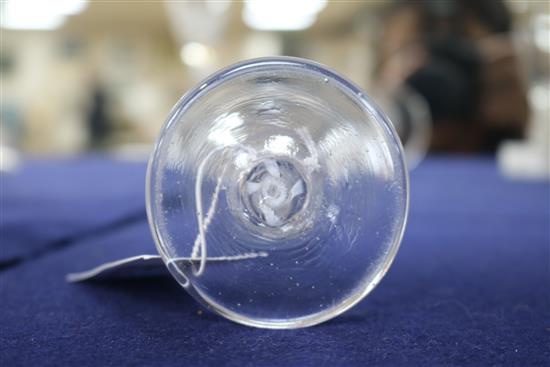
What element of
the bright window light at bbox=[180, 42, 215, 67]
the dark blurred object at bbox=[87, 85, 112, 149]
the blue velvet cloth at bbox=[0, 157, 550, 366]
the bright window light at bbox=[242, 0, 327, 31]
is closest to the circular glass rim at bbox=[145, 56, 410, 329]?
the blue velvet cloth at bbox=[0, 157, 550, 366]

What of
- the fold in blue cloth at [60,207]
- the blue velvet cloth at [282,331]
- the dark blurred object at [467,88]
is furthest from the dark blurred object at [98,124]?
the blue velvet cloth at [282,331]

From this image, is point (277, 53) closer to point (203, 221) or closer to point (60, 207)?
point (60, 207)

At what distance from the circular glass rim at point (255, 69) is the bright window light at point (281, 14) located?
560 centimetres

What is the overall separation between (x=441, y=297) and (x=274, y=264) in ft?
0.61

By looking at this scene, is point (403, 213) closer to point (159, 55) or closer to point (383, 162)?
point (383, 162)

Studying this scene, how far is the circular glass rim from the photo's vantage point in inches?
16.8

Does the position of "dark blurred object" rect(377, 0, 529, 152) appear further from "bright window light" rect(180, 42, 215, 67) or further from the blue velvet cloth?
the blue velvet cloth

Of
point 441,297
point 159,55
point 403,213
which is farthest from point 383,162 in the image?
point 159,55

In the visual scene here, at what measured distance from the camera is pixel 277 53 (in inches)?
278

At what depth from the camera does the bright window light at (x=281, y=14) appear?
5.91 m

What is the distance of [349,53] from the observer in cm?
657

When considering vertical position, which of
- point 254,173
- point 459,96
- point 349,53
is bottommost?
point 254,173

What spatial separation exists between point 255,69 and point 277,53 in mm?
6779

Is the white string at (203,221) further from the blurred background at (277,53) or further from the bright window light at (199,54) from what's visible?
the bright window light at (199,54)
